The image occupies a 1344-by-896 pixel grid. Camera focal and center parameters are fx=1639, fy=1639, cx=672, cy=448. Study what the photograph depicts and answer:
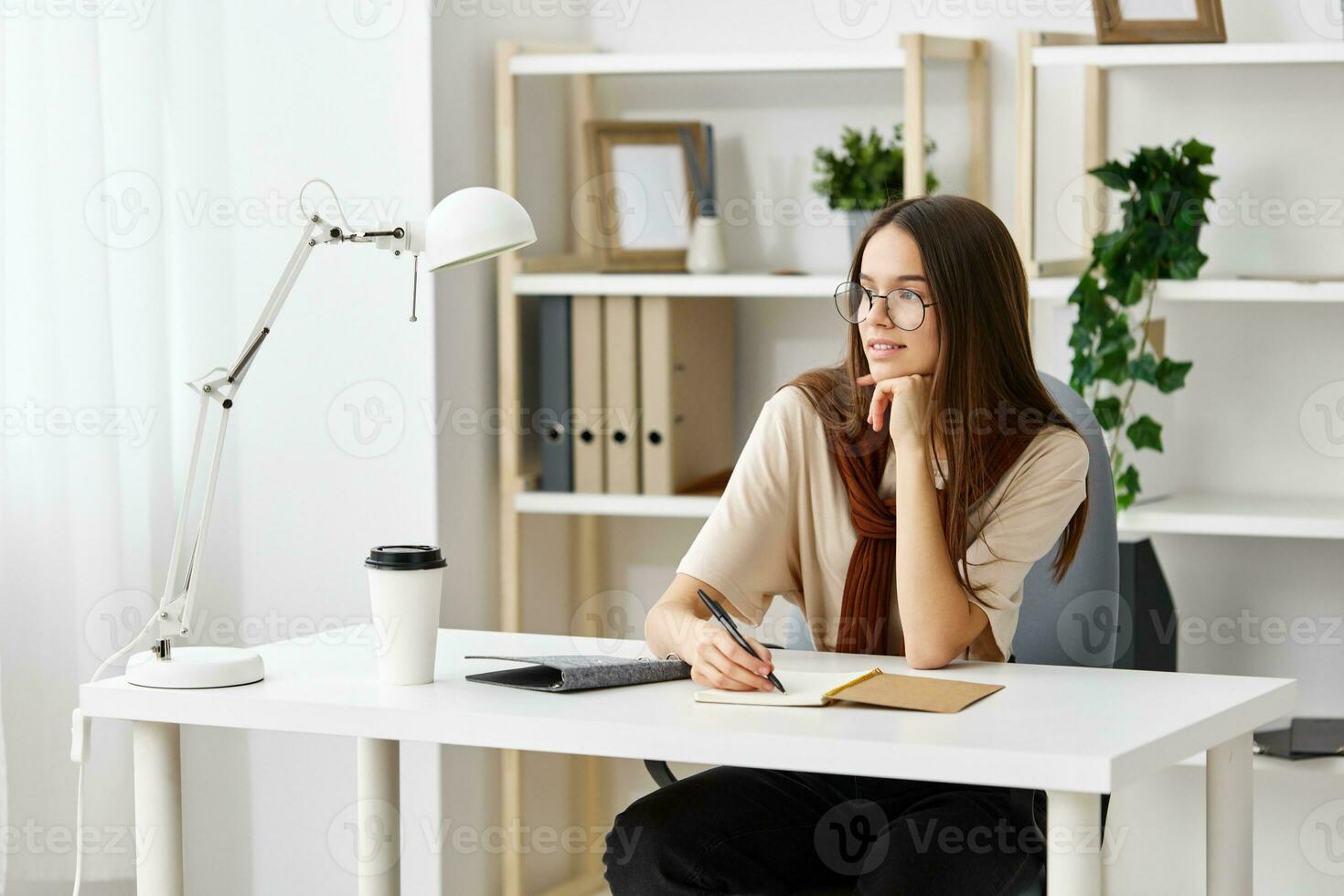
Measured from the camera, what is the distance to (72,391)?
8.60 ft

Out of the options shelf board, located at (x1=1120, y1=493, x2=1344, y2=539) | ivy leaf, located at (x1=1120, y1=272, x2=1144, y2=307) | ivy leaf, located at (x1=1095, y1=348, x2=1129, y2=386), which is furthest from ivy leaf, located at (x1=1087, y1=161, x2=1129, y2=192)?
shelf board, located at (x1=1120, y1=493, x2=1344, y2=539)

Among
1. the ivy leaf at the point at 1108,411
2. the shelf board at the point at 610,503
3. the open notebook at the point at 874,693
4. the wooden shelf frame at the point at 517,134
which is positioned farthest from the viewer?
the shelf board at the point at 610,503

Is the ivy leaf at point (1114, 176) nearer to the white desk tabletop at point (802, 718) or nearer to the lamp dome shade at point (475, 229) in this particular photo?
the white desk tabletop at point (802, 718)

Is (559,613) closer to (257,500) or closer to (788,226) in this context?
(257,500)

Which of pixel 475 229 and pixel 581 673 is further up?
pixel 475 229

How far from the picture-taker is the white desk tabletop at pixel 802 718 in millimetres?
1397

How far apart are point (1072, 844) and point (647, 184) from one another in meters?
1.96

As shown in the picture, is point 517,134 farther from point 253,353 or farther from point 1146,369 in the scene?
point 253,353

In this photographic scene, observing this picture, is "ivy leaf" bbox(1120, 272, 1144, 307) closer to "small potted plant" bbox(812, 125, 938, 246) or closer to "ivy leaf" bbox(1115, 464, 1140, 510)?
"ivy leaf" bbox(1115, 464, 1140, 510)

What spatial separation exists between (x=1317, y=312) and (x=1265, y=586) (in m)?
0.50

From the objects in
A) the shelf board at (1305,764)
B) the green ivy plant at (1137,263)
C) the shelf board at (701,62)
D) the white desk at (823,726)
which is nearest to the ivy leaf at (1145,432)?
the green ivy plant at (1137,263)

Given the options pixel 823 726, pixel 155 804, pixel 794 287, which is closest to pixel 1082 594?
pixel 823 726

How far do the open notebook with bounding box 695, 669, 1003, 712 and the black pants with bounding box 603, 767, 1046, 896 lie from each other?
0.57ft

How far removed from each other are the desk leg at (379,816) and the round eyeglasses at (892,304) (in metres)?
0.78
